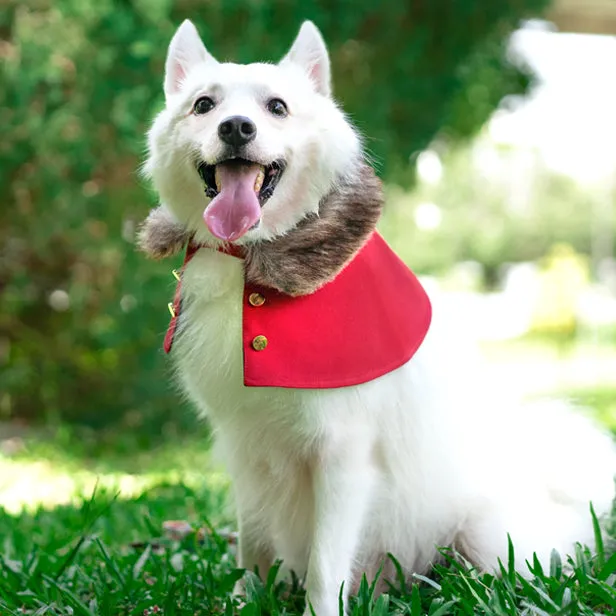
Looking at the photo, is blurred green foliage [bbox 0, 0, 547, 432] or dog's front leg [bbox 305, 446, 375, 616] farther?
blurred green foliage [bbox 0, 0, 547, 432]

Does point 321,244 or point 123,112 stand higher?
point 123,112

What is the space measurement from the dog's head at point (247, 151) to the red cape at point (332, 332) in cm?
22

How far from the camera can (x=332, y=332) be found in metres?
2.40

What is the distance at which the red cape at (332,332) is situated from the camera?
2.32 metres

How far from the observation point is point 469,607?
2.19m

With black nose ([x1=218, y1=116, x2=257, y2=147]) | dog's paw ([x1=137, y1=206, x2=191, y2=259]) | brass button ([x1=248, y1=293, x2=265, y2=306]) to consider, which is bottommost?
brass button ([x1=248, y1=293, x2=265, y2=306])

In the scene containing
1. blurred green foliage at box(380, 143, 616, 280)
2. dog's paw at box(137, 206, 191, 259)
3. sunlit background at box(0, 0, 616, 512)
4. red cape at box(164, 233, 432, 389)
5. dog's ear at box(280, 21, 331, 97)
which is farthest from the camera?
blurred green foliage at box(380, 143, 616, 280)

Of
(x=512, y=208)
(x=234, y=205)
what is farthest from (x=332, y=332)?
(x=512, y=208)

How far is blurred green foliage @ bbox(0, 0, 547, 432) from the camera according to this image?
6051 mm

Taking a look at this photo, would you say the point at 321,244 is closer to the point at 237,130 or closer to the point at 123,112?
the point at 237,130

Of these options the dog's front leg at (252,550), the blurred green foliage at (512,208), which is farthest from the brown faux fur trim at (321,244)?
the blurred green foliage at (512,208)

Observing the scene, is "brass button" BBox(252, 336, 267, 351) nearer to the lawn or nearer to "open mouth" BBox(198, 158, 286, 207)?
"open mouth" BBox(198, 158, 286, 207)

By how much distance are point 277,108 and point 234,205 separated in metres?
0.36

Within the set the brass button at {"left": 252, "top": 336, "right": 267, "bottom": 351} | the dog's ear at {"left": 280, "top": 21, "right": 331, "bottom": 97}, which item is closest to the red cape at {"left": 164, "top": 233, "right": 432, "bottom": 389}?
the brass button at {"left": 252, "top": 336, "right": 267, "bottom": 351}
